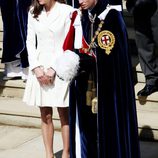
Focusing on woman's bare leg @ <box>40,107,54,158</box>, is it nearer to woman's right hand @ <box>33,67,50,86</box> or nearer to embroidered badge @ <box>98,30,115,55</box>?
woman's right hand @ <box>33,67,50,86</box>

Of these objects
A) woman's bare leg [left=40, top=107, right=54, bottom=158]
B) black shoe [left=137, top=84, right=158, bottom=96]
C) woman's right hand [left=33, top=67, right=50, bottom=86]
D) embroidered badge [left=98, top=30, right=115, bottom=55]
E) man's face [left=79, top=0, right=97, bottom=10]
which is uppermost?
man's face [left=79, top=0, right=97, bottom=10]

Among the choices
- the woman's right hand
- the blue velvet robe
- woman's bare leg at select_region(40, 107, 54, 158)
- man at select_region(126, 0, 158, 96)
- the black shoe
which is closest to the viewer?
the woman's right hand

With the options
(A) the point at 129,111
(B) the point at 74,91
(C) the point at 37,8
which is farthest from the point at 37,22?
(A) the point at 129,111

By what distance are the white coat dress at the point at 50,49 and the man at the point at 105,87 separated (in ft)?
1.85

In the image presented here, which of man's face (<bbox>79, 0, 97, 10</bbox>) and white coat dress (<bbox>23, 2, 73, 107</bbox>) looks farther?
white coat dress (<bbox>23, 2, 73, 107</bbox>)

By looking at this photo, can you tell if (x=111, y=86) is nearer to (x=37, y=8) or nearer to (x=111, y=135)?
(x=111, y=135)

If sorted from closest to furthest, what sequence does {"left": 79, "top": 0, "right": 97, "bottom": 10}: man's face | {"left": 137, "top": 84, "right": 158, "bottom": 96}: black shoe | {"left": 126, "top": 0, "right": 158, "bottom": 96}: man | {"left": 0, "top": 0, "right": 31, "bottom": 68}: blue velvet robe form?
{"left": 79, "top": 0, "right": 97, "bottom": 10}: man's face → {"left": 137, "top": 84, "right": 158, "bottom": 96}: black shoe → {"left": 126, "top": 0, "right": 158, "bottom": 96}: man → {"left": 0, "top": 0, "right": 31, "bottom": 68}: blue velvet robe

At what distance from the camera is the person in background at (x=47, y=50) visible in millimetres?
4887

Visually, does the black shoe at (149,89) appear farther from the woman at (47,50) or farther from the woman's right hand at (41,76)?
the woman's right hand at (41,76)

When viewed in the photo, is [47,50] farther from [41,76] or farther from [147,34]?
[147,34]

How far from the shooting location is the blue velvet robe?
25.0 feet

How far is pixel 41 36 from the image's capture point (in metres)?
4.94

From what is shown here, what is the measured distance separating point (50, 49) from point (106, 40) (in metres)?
0.97

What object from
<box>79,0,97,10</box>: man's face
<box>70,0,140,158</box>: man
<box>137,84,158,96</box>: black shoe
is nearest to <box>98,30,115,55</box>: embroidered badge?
<box>70,0,140,158</box>: man
